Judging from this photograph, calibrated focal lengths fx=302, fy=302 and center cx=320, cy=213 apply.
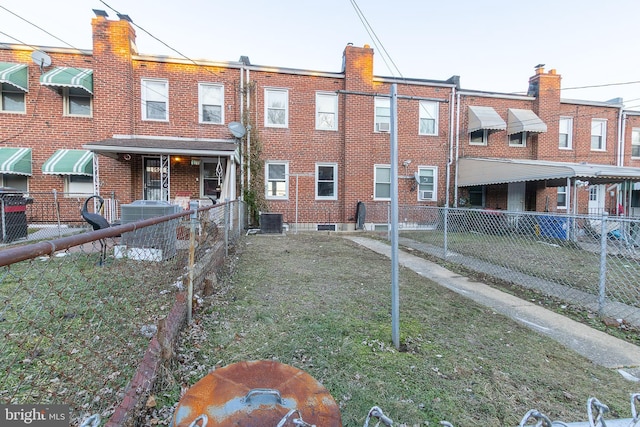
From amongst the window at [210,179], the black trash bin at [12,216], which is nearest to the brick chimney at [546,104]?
the window at [210,179]

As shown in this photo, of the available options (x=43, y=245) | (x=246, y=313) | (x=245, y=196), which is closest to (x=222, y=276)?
(x=246, y=313)

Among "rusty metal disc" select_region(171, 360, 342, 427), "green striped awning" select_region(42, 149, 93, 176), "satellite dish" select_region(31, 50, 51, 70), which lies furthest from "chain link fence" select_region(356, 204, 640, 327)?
"satellite dish" select_region(31, 50, 51, 70)

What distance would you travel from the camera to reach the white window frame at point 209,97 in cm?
1165

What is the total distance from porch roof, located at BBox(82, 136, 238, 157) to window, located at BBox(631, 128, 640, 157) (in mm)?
19791

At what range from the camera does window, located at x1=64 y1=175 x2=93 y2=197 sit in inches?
422

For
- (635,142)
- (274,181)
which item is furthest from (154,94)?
(635,142)

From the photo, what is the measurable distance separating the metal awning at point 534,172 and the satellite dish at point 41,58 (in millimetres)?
16138

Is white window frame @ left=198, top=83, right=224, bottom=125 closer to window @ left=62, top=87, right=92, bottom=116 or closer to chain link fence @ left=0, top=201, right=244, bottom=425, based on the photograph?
window @ left=62, top=87, right=92, bottom=116

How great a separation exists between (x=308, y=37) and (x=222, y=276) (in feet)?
32.2

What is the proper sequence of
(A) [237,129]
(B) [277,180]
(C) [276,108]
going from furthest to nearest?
(B) [277,180], (C) [276,108], (A) [237,129]

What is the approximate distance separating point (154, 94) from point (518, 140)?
1596 cm

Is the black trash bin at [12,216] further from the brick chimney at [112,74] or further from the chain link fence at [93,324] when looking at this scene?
the brick chimney at [112,74]

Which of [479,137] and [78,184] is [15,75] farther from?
[479,137]

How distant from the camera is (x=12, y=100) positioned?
1045 cm
